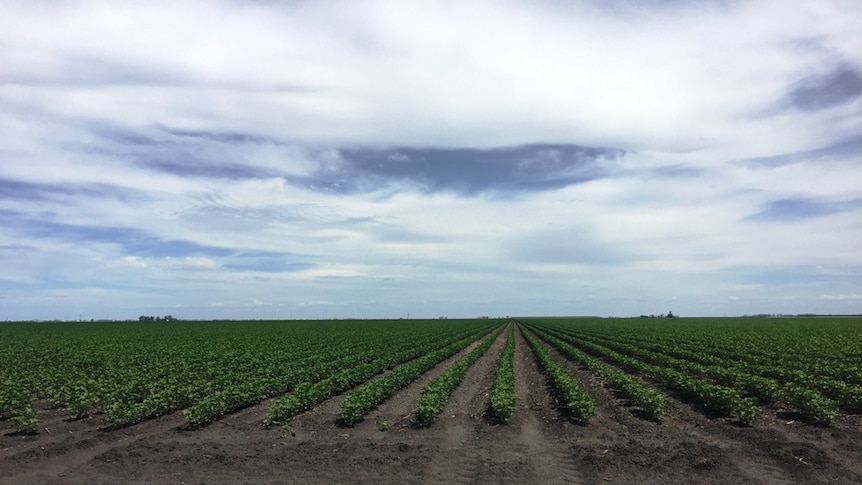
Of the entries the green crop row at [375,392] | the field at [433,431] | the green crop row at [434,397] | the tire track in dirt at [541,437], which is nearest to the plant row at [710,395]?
the field at [433,431]

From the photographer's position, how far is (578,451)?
11.5 m

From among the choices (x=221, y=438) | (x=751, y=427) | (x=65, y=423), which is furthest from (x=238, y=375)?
(x=751, y=427)

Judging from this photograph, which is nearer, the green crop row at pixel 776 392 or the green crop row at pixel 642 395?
the green crop row at pixel 776 392

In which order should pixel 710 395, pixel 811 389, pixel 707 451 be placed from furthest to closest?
pixel 811 389 → pixel 710 395 → pixel 707 451

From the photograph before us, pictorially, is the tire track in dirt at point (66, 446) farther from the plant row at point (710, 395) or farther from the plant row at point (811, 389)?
the plant row at point (811, 389)

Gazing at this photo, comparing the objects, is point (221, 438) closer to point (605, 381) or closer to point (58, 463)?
point (58, 463)

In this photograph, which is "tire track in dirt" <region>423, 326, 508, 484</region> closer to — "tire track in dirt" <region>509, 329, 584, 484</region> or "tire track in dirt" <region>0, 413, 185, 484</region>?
"tire track in dirt" <region>509, 329, 584, 484</region>

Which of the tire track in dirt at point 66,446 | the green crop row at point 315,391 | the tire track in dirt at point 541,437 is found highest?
the green crop row at point 315,391

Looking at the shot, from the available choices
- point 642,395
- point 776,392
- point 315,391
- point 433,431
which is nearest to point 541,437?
point 433,431

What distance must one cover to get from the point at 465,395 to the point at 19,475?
42.8 feet

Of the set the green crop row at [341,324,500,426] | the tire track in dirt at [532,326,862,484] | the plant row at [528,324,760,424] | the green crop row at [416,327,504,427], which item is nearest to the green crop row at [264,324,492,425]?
the green crop row at [341,324,500,426]

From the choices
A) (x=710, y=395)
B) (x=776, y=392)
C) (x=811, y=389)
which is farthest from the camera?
(x=811, y=389)

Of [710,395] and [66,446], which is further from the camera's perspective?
[710,395]

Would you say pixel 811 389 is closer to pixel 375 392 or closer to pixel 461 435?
pixel 461 435
